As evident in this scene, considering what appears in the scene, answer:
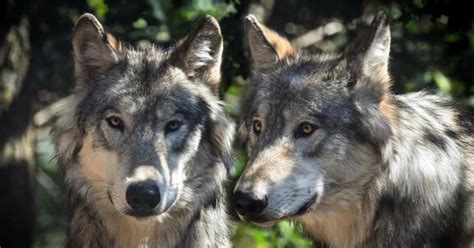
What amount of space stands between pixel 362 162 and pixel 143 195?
1.21m

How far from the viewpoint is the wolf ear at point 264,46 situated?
5.93 meters

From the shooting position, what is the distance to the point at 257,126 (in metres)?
5.60

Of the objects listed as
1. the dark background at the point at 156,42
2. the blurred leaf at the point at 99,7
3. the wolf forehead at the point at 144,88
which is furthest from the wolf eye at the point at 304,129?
the blurred leaf at the point at 99,7

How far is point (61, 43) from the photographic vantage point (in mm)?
8281

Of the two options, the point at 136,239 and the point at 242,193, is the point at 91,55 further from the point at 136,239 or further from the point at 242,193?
the point at 242,193

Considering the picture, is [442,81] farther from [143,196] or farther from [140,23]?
[143,196]

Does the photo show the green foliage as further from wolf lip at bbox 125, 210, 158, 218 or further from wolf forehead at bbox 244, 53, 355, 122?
wolf lip at bbox 125, 210, 158, 218

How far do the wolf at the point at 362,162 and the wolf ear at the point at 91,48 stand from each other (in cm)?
114

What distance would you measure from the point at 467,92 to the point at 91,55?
3.60 meters

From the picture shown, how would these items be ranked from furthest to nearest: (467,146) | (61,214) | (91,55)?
(61,214) < (91,55) < (467,146)

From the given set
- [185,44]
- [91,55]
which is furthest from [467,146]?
[91,55]

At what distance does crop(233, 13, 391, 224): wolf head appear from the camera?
5195 mm

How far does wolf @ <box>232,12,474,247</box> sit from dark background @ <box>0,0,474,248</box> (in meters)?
2.09

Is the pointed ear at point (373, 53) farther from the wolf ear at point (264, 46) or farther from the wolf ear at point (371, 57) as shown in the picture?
the wolf ear at point (264, 46)
